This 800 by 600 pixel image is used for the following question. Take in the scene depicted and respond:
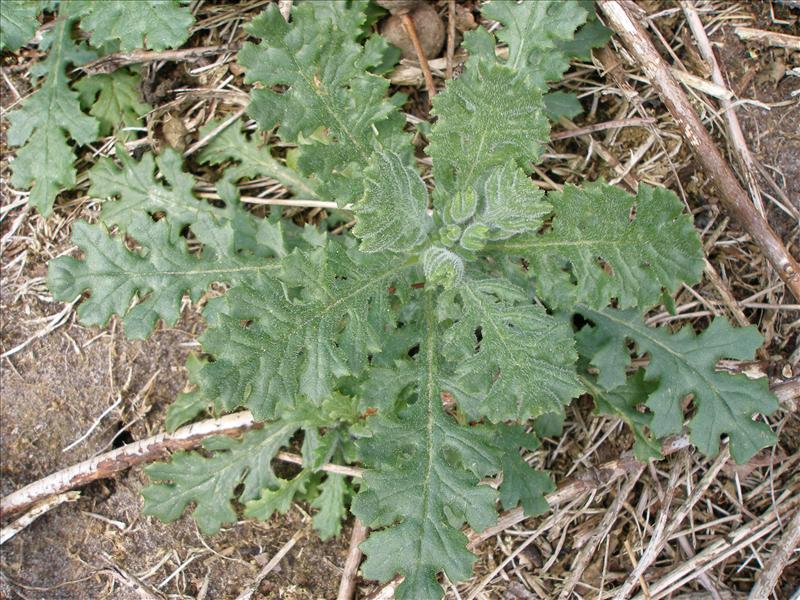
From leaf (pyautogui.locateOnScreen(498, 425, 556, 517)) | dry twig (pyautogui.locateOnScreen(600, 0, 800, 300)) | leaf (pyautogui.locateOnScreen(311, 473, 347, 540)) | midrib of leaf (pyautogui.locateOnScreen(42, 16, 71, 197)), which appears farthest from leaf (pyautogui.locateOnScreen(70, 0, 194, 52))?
leaf (pyautogui.locateOnScreen(498, 425, 556, 517))

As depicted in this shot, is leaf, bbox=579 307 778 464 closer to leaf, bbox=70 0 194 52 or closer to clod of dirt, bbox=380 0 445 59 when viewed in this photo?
clod of dirt, bbox=380 0 445 59

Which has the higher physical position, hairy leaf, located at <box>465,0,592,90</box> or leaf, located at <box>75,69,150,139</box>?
hairy leaf, located at <box>465,0,592,90</box>

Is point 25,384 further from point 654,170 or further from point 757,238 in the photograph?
point 757,238

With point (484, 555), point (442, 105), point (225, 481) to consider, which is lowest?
point (484, 555)

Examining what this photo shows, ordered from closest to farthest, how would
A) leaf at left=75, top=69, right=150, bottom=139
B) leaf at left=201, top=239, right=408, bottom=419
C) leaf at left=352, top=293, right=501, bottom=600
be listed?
leaf at left=201, top=239, right=408, bottom=419 < leaf at left=352, top=293, right=501, bottom=600 < leaf at left=75, top=69, right=150, bottom=139

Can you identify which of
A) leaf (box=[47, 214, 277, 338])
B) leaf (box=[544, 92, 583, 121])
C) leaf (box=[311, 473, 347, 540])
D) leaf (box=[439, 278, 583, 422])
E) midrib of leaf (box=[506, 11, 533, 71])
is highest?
midrib of leaf (box=[506, 11, 533, 71])

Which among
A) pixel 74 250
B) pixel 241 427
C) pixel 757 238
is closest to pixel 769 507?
pixel 757 238

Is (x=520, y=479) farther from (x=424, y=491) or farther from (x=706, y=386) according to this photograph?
(x=706, y=386)
